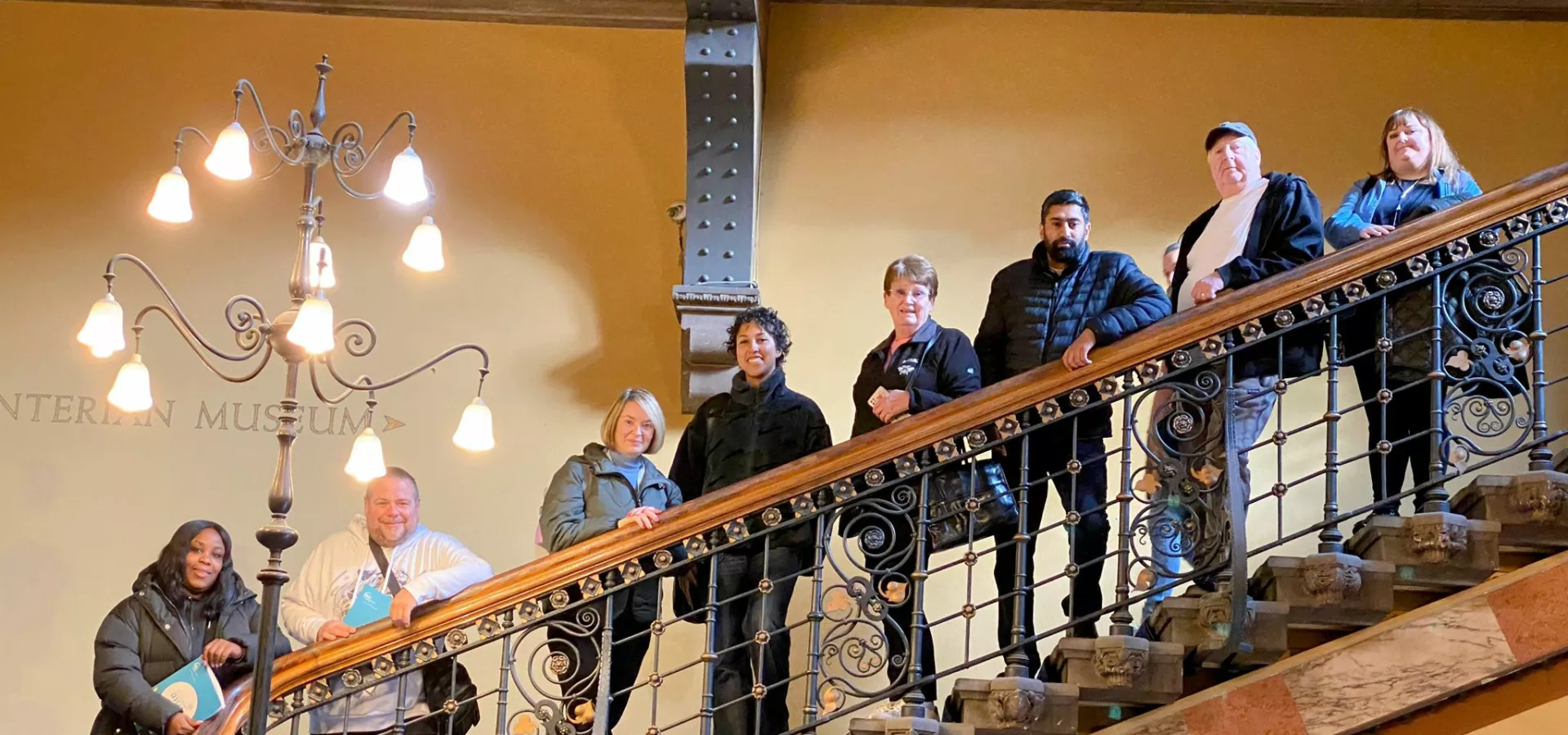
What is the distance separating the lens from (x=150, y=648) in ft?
17.0

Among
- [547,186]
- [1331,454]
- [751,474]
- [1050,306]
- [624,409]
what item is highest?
[547,186]

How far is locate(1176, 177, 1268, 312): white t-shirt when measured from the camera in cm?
457

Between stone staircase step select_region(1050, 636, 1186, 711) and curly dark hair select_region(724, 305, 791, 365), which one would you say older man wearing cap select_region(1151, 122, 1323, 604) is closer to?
stone staircase step select_region(1050, 636, 1186, 711)

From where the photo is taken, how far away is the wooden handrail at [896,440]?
420 centimetres

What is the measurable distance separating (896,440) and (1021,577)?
453 mm

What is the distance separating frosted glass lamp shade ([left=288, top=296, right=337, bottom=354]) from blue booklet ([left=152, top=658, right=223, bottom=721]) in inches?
47.7

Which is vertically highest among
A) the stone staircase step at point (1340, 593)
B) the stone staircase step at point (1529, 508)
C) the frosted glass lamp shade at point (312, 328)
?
the frosted glass lamp shade at point (312, 328)

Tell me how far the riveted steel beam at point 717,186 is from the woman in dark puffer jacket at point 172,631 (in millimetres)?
1905

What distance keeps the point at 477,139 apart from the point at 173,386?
1.55 m

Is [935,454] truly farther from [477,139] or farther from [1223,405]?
[477,139]

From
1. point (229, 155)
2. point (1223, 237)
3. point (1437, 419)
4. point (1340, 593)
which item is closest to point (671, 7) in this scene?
point (229, 155)

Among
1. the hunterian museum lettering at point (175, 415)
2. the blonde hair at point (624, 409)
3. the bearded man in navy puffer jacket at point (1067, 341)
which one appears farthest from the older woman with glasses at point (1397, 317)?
the hunterian museum lettering at point (175, 415)

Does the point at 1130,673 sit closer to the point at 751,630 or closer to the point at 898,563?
the point at 898,563

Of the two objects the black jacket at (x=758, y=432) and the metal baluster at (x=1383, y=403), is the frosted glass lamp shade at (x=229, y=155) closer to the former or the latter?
the black jacket at (x=758, y=432)
